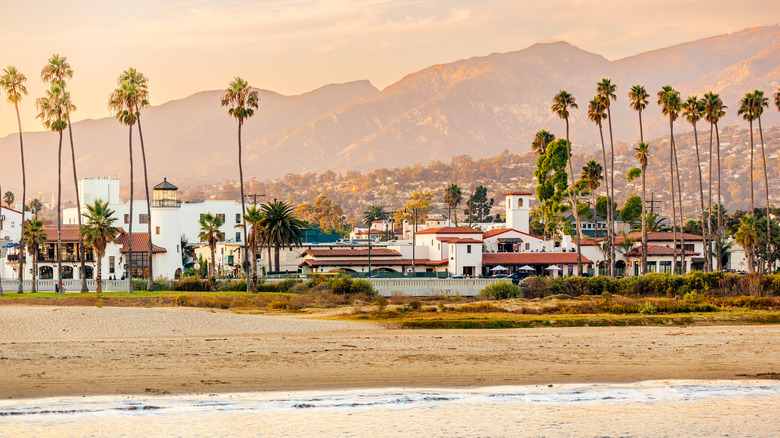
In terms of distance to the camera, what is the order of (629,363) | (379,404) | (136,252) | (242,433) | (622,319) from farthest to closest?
(136,252), (622,319), (629,363), (379,404), (242,433)

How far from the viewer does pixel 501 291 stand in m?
62.0

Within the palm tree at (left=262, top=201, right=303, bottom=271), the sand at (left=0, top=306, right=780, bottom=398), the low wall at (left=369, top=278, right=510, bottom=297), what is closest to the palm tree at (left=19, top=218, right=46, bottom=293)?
the palm tree at (left=262, top=201, right=303, bottom=271)

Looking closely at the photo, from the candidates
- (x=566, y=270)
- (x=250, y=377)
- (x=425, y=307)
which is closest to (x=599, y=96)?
(x=566, y=270)

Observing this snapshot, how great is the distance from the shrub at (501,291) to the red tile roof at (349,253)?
21.8 meters

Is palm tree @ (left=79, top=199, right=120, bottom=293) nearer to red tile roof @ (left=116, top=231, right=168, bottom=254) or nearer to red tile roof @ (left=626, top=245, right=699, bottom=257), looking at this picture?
red tile roof @ (left=116, top=231, right=168, bottom=254)

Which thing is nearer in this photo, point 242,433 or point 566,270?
point 242,433

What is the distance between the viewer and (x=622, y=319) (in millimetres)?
43438

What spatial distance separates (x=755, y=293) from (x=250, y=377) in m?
48.5

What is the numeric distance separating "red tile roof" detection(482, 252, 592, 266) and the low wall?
578 inches

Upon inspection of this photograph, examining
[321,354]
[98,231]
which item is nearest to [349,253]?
[98,231]

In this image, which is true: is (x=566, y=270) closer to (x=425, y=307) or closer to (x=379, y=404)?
(x=425, y=307)

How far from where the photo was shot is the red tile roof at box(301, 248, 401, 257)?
8138 cm

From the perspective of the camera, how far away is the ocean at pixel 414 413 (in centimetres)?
1981

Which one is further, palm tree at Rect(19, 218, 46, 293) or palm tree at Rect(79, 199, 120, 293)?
palm tree at Rect(19, 218, 46, 293)
